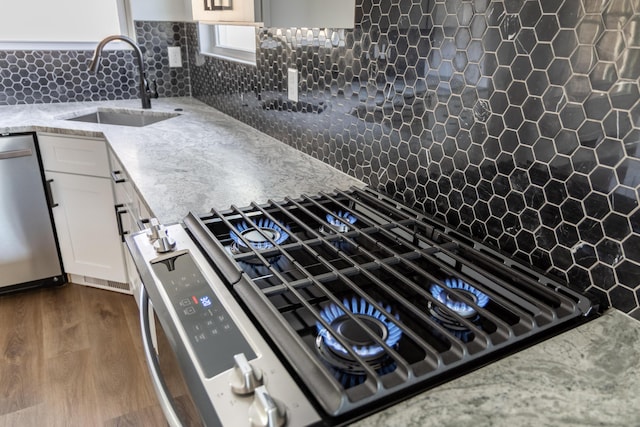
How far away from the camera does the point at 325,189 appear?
4.79ft

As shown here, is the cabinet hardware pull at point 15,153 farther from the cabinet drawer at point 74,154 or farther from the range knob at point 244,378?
the range knob at point 244,378

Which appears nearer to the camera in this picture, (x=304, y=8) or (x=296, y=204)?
(x=296, y=204)

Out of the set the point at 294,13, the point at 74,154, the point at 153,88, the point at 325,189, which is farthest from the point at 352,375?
the point at 153,88

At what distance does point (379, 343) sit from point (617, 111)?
1.86 feet

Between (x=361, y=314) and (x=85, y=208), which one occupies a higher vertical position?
(x=361, y=314)

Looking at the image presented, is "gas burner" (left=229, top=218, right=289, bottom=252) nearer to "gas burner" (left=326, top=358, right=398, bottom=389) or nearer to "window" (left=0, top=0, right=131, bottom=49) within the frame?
"gas burner" (left=326, top=358, right=398, bottom=389)

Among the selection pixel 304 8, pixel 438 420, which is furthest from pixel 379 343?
pixel 304 8

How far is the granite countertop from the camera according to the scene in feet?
2.04

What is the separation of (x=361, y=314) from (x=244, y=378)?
0.26 m

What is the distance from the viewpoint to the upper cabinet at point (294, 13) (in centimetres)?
136

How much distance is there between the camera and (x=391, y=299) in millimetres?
892

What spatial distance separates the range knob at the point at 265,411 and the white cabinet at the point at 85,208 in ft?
Answer: 6.28

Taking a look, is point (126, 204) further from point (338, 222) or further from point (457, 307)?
point (457, 307)

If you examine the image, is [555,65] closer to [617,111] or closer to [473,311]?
Answer: [617,111]
